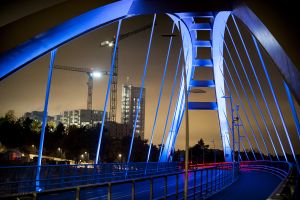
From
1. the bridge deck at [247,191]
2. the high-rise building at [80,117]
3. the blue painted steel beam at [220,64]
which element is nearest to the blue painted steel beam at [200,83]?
the blue painted steel beam at [220,64]

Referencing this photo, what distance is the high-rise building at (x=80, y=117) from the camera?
539ft

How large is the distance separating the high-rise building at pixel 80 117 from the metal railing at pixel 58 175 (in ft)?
445

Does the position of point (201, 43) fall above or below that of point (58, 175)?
above

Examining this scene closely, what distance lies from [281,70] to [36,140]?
62.4 meters

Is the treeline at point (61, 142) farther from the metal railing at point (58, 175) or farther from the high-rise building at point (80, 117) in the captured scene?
the high-rise building at point (80, 117)

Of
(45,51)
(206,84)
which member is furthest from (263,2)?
(206,84)

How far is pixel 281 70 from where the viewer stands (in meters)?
14.2

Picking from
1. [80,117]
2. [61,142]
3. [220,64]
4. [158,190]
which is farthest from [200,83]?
[80,117]

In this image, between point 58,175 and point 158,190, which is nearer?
point 158,190

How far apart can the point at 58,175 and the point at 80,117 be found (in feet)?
499

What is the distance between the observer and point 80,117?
556 ft

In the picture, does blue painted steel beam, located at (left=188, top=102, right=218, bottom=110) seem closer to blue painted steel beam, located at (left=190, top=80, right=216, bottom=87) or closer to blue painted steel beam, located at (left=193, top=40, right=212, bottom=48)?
blue painted steel beam, located at (left=190, top=80, right=216, bottom=87)

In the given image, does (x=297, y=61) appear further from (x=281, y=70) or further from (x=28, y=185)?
(x=28, y=185)

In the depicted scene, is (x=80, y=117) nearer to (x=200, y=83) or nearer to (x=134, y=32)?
(x=134, y=32)
